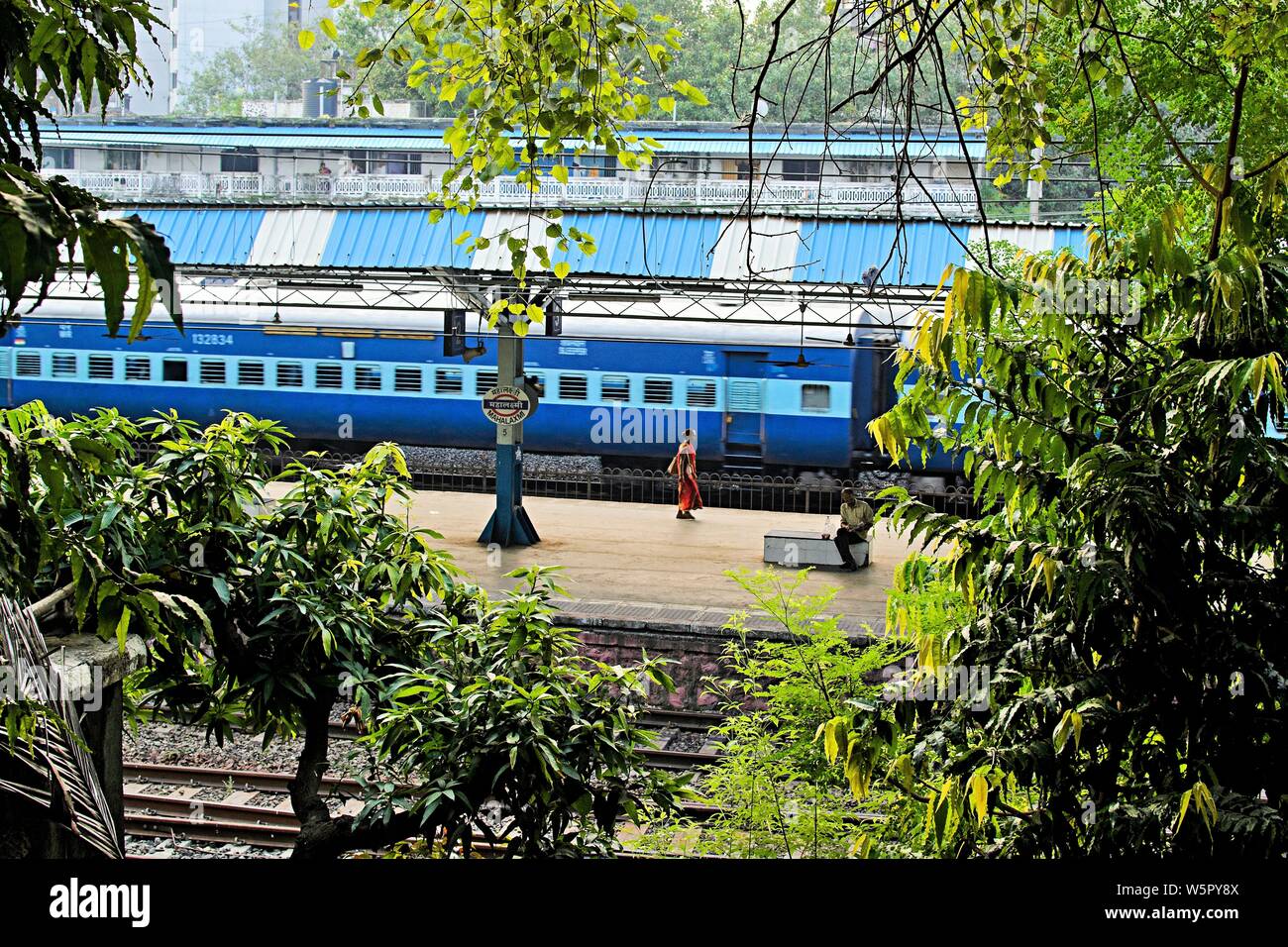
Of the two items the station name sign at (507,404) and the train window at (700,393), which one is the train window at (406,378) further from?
the station name sign at (507,404)

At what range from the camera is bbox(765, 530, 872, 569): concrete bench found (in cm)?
1363

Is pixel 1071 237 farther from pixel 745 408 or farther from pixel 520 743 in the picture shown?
pixel 520 743

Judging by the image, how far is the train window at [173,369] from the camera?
66.2ft

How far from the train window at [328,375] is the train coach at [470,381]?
2cm

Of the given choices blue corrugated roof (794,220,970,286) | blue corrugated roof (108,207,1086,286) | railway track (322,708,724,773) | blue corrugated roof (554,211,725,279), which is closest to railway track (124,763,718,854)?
railway track (322,708,724,773)

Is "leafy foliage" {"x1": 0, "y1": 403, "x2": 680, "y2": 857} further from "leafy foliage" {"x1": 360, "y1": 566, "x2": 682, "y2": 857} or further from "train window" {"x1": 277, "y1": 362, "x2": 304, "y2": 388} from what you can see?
"train window" {"x1": 277, "y1": 362, "x2": 304, "y2": 388}

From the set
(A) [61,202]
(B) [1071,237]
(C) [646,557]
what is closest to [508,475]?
(C) [646,557]

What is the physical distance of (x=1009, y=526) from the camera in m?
3.34

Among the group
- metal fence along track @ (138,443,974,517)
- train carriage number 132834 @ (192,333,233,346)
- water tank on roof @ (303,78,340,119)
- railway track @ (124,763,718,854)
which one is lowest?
railway track @ (124,763,718,854)

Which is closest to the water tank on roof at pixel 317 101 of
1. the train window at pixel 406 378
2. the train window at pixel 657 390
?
the train window at pixel 406 378

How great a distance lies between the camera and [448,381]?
19328 mm

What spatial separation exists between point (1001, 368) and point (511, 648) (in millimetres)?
1970

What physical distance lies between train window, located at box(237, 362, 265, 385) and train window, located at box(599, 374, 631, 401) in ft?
18.8
